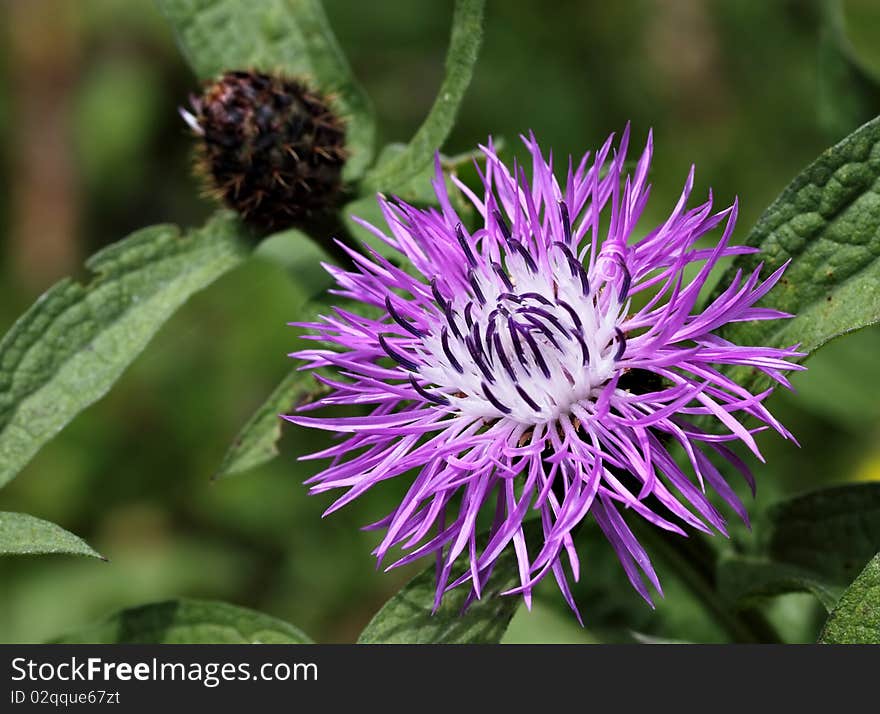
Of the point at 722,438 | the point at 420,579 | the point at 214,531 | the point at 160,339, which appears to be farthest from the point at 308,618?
the point at 722,438

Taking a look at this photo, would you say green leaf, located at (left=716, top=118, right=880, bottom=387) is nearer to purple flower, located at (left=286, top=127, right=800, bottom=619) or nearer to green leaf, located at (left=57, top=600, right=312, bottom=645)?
purple flower, located at (left=286, top=127, right=800, bottom=619)

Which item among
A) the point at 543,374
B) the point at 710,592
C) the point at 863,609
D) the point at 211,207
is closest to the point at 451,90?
the point at 543,374

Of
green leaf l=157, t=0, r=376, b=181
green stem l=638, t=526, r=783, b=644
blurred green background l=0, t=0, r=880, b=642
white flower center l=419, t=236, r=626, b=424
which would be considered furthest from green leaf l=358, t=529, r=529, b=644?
blurred green background l=0, t=0, r=880, b=642

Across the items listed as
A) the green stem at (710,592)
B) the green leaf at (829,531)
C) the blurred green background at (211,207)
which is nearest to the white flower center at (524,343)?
the green stem at (710,592)

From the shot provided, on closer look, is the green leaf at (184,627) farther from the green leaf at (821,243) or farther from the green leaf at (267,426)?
the green leaf at (821,243)

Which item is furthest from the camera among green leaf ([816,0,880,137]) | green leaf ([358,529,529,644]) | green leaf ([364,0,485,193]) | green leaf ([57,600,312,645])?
green leaf ([816,0,880,137])

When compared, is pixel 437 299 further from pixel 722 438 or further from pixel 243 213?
pixel 243 213

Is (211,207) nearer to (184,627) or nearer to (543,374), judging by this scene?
(184,627)
